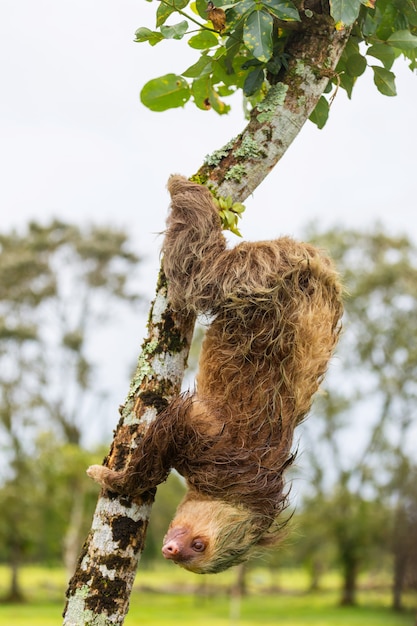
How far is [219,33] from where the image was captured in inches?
152

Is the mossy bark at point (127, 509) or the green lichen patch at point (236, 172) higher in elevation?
the green lichen patch at point (236, 172)

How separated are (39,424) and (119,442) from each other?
3176 cm

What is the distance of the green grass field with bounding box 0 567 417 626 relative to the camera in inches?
1123

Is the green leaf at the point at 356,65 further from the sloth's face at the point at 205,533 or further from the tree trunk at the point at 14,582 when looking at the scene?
the tree trunk at the point at 14,582

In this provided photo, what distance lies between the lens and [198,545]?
3.53m

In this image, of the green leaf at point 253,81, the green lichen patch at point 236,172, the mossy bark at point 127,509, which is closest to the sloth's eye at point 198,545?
the mossy bark at point 127,509

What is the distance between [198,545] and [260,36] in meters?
2.50

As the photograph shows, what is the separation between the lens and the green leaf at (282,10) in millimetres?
3512

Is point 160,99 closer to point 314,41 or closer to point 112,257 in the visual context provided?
point 314,41

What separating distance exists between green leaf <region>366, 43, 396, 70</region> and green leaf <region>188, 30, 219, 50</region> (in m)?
0.87

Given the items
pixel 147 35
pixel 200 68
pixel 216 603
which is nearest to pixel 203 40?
pixel 200 68

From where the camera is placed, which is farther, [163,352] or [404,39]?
[404,39]

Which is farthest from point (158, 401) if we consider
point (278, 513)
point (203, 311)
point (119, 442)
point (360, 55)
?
point (360, 55)

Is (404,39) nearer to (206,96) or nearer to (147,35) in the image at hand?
(206,96)
